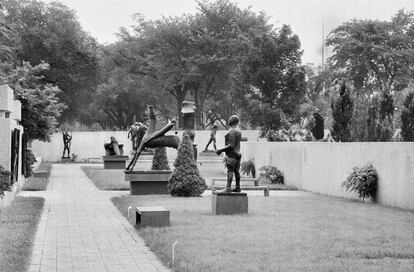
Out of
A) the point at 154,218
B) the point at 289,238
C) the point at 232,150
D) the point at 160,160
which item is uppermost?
the point at 232,150

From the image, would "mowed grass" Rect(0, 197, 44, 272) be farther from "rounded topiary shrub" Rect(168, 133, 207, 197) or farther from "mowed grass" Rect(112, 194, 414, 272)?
"rounded topiary shrub" Rect(168, 133, 207, 197)

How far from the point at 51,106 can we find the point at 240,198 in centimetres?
1539

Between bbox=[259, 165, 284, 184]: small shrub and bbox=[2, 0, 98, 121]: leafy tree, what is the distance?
101 feet

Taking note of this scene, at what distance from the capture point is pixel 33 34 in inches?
2196

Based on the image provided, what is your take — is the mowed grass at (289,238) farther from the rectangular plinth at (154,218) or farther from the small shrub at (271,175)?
the small shrub at (271,175)

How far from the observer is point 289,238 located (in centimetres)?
1191

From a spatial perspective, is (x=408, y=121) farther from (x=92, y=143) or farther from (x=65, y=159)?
(x=92, y=143)

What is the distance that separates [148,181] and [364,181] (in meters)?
6.55

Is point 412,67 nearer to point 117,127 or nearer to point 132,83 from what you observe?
point 132,83

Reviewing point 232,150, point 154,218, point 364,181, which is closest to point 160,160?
point 364,181

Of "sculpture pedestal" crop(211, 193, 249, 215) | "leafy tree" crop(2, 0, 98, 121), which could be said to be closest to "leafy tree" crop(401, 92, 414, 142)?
"sculpture pedestal" crop(211, 193, 249, 215)

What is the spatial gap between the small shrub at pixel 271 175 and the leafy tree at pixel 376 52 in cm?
2976

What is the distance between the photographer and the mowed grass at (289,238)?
9.60 m

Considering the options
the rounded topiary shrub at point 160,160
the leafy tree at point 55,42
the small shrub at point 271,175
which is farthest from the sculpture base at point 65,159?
the rounded topiary shrub at point 160,160
